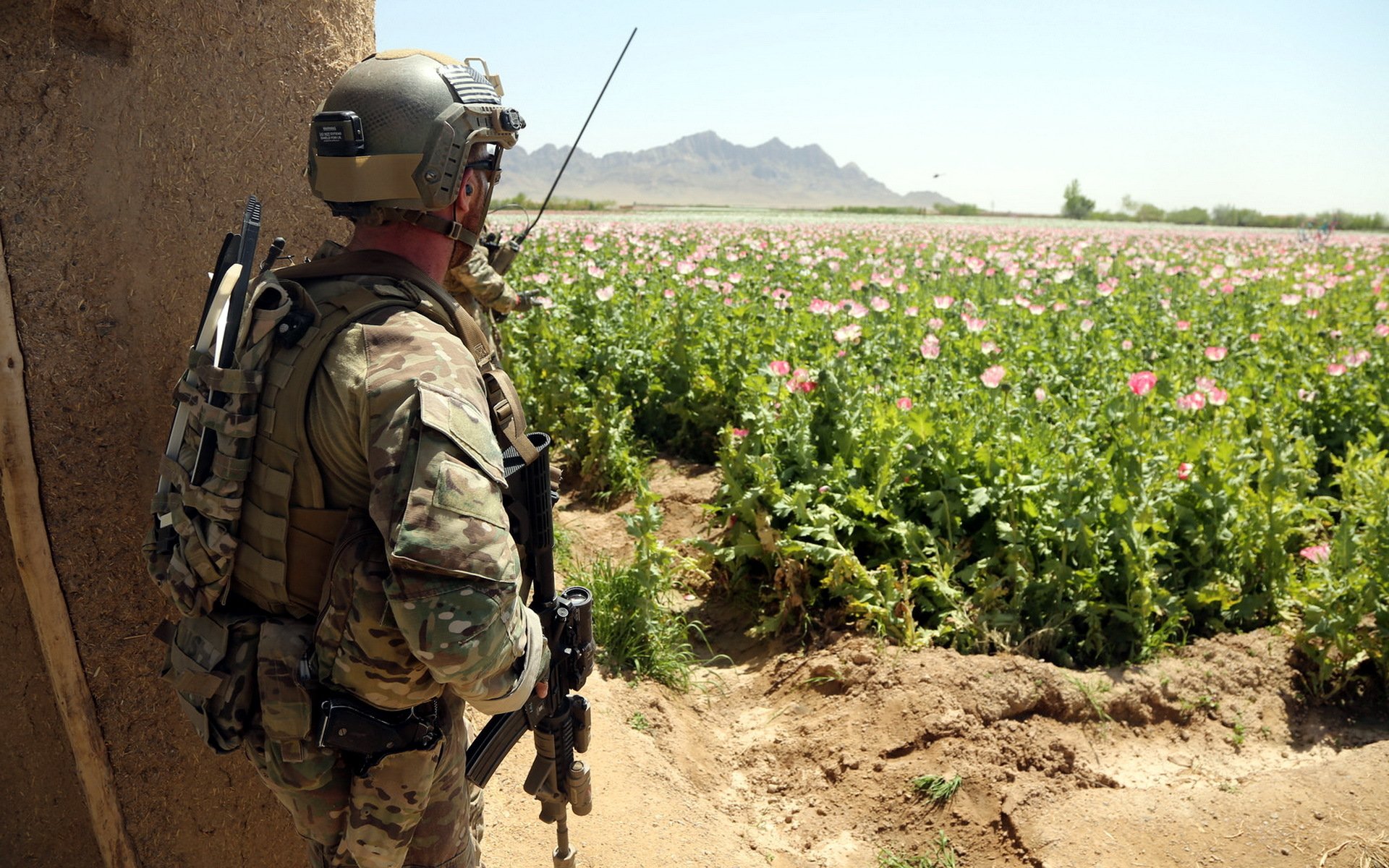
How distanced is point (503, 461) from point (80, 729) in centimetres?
150

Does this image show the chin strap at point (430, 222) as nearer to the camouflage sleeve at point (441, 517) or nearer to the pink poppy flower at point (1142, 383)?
the camouflage sleeve at point (441, 517)

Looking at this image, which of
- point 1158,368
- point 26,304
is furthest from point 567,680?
point 1158,368

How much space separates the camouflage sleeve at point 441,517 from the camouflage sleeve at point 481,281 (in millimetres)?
3531

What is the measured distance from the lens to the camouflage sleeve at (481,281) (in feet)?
17.8

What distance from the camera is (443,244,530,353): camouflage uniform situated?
5438mm

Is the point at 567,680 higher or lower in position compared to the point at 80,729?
higher

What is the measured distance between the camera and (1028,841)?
11.8 ft

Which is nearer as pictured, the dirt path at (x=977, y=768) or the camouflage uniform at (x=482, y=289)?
the dirt path at (x=977, y=768)

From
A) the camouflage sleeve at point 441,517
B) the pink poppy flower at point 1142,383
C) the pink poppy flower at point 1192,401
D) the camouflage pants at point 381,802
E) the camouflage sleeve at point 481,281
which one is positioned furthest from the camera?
the camouflage sleeve at point 481,281

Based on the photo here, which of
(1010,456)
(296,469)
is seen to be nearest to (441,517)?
(296,469)

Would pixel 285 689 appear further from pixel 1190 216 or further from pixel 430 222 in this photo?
pixel 1190 216

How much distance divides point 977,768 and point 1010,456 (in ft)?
5.08

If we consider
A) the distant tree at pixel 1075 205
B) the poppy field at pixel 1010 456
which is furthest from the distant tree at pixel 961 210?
the poppy field at pixel 1010 456

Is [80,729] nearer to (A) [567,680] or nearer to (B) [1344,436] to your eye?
(A) [567,680]
